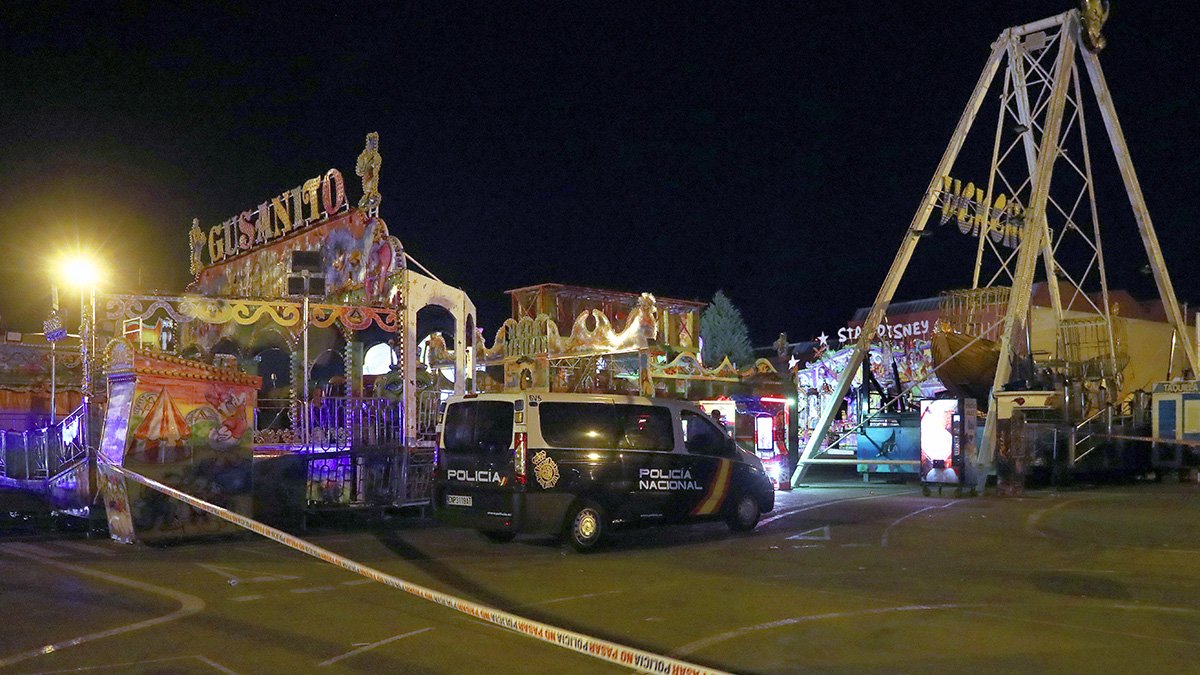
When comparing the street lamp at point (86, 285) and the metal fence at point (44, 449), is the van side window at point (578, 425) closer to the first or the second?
the metal fence at point (44, 449)

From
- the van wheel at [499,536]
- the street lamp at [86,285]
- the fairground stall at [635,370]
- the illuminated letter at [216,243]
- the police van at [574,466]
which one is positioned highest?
the illuminated letter at [216,243]

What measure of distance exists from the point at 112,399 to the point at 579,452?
6257 millimetres

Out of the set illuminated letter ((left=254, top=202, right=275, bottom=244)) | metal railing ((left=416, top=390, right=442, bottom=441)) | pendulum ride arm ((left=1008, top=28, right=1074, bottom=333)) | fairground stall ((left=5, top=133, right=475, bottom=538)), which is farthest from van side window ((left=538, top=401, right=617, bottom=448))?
pendulum ride arm ((left=1008, top=28, right=1074, bottom=333))

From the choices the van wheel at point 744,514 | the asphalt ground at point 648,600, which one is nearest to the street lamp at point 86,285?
the asphalt ground at point 648,600

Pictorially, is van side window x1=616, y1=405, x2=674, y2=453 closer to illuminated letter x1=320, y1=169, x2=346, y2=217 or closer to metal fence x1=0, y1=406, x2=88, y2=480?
metal fence x1=0, y1=406, x2=88, y2=480

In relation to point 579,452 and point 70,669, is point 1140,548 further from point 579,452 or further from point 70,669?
point 70,669

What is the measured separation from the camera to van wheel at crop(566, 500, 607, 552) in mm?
11922

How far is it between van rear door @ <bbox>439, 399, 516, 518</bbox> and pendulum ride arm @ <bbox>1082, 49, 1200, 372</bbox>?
1946cm

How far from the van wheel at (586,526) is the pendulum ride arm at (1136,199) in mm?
19255

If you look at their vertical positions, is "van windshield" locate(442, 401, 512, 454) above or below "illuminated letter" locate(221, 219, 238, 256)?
below

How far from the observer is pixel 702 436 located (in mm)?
13516

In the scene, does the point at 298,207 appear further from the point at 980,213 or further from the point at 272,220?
the point at 980,213

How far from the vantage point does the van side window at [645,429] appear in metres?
12.6

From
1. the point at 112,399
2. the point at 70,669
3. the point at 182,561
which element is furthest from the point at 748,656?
the point at 112,399
